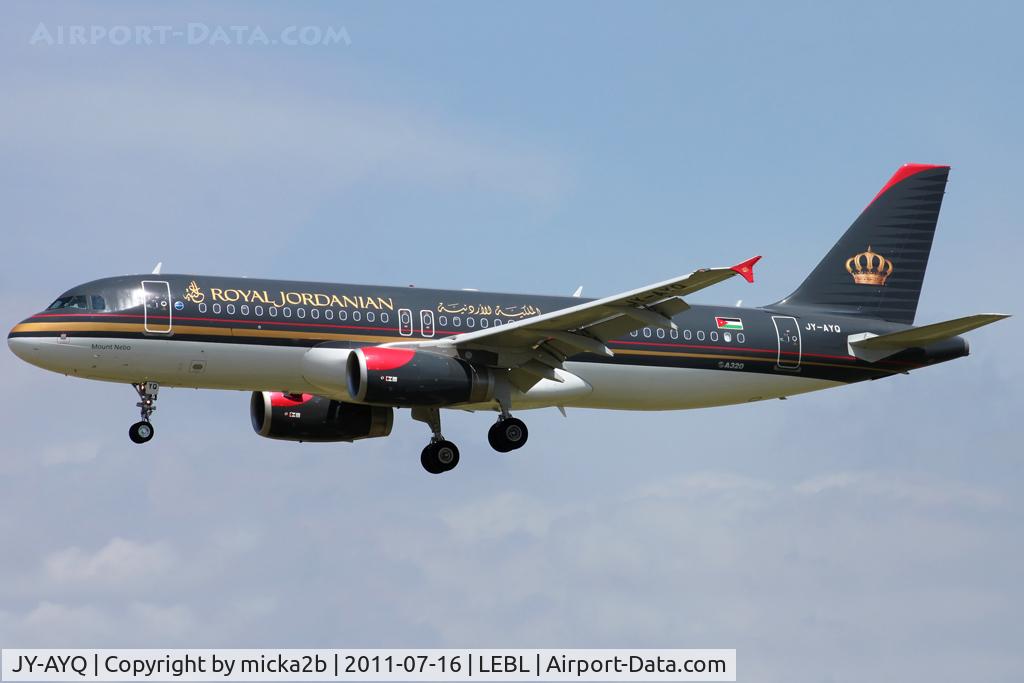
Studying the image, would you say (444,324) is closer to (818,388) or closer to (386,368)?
(386,368)

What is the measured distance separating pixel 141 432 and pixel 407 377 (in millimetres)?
6466

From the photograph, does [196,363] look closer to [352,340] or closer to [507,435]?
[352,340]

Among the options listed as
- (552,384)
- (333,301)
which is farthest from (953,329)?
(333,301)

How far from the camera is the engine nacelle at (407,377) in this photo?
1449 inches

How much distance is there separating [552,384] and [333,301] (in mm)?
5770

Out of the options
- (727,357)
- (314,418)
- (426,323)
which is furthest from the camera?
(314,418)

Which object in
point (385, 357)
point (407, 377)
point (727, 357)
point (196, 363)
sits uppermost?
point (727, 357)

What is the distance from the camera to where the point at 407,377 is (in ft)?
121

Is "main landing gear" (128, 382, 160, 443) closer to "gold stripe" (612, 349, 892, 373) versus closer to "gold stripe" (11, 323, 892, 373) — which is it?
"gold stripe" (11, 323, 892, 373)

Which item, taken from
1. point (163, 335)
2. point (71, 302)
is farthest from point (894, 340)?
point (71, 302)

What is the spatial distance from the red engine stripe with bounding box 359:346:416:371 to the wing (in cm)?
128

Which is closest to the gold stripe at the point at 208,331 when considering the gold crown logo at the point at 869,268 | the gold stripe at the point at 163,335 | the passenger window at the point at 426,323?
the gold stripe at the point at 163,335

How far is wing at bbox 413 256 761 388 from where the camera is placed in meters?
35.3

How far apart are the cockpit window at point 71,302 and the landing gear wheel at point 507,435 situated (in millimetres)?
9884
